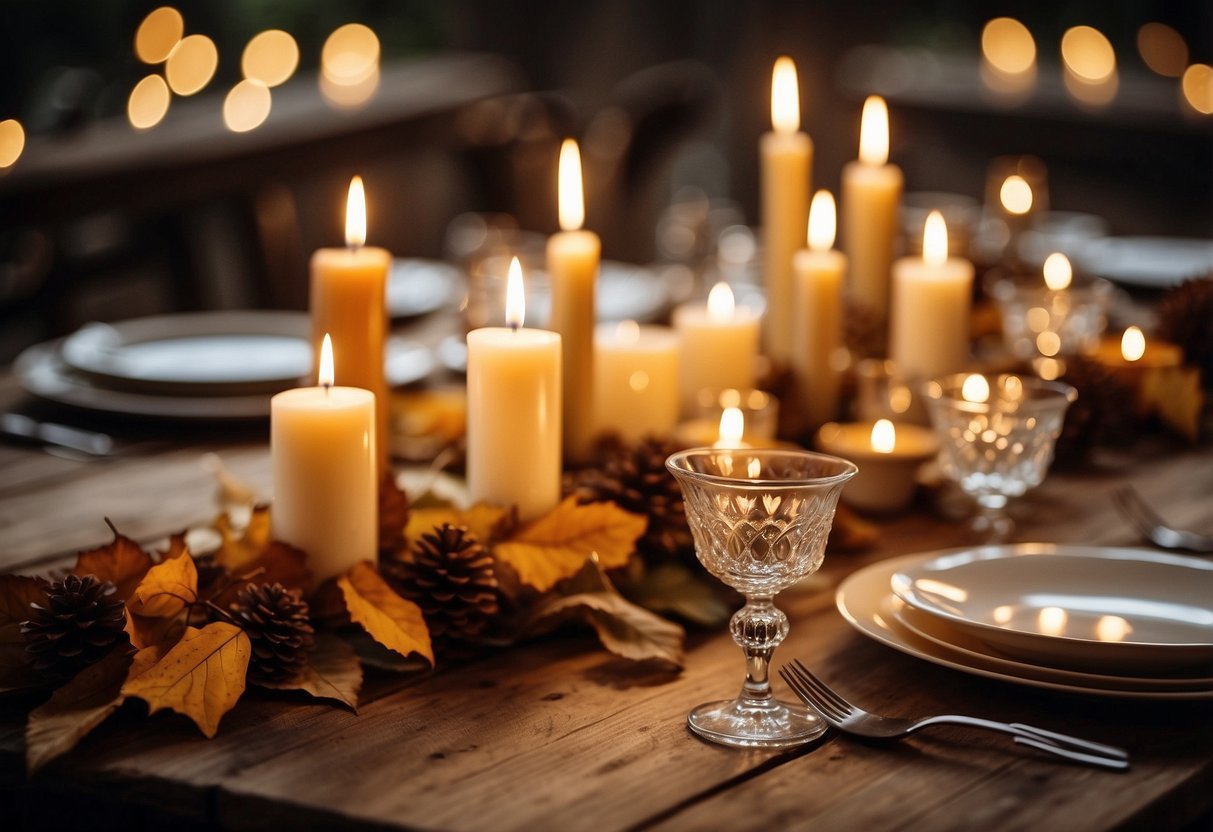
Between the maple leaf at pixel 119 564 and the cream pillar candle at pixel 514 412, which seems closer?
the maple leaf at pixel 119 564

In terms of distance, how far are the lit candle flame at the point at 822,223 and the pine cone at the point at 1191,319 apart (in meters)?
0.52

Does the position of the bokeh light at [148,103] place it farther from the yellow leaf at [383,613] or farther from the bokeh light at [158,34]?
the yellow leaf at [383,613]

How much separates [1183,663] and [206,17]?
14.9ft

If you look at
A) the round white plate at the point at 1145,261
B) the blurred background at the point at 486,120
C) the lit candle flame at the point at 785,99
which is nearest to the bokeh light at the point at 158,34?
the blurred background at the point at 486,120

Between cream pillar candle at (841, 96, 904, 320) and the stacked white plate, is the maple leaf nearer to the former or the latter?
the stacked white plate

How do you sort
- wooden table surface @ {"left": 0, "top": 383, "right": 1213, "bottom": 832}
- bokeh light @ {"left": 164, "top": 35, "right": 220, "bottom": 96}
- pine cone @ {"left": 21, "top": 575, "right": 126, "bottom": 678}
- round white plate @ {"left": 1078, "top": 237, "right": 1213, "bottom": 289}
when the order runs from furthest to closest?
bokeh light @ {"left": 164, "top": 35, "right": 220, "bottom": 96}, round white plate @ {"left": 1078, "top": 237, "right": 1213, "bottom": 289}, pine cone @ {"left": 21, "top": 575, "right": 126, "bottom": 678}, wooden table surface @ {"left": 0, "top": 383, "right": 1213, "bottom": 832}

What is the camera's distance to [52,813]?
864mm

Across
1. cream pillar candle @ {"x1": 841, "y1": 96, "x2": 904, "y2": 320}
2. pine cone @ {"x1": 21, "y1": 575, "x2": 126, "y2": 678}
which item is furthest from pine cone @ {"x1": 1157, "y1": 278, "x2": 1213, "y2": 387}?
pine cone @ {"x1": 21, "y1": 575, "x2": 126, "y2": 678}

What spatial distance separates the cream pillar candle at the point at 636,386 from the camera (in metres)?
1.42

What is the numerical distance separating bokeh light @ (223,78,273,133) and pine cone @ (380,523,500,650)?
7.07 ft

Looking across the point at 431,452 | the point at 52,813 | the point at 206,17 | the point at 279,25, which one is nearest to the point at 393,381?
the point at 431,452

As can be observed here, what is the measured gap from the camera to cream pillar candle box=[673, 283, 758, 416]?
1520mm

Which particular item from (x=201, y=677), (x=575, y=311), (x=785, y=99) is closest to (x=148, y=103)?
(x=785, y=99)

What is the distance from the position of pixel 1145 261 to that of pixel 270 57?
142 inches
